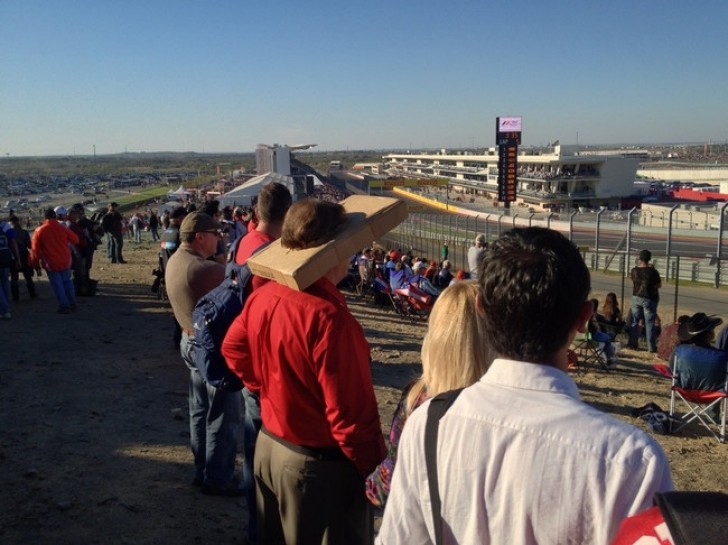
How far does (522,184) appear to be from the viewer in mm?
77875

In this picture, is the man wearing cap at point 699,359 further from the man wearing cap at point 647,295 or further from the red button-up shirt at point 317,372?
the red button-up shirt at point 317,372

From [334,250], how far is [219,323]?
1.34m

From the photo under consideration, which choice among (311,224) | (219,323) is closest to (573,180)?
(219,323)

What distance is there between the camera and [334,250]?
259 centimetres

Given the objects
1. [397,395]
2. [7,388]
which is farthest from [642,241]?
[7,388]

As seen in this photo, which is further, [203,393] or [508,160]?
[508,160]

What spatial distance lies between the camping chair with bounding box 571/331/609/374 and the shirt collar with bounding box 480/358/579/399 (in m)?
7.71

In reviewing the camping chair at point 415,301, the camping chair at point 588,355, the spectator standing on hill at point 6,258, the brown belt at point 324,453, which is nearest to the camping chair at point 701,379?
the camping chair at point 588,355

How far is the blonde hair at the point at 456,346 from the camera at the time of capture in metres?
2.17

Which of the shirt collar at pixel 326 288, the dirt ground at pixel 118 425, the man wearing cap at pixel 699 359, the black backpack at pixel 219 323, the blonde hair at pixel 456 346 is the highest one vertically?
the shirt collar at pixel 326 288

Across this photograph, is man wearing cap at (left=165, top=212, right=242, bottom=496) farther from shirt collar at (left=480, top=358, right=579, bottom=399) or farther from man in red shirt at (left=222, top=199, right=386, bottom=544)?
shirt collar at (left=480, top=358, right=579, bottom=399)

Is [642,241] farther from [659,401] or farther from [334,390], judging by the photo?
[334,390]

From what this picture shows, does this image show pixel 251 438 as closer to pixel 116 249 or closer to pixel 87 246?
pixel 87 246

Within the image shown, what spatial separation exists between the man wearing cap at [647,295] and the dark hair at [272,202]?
7.86 m
